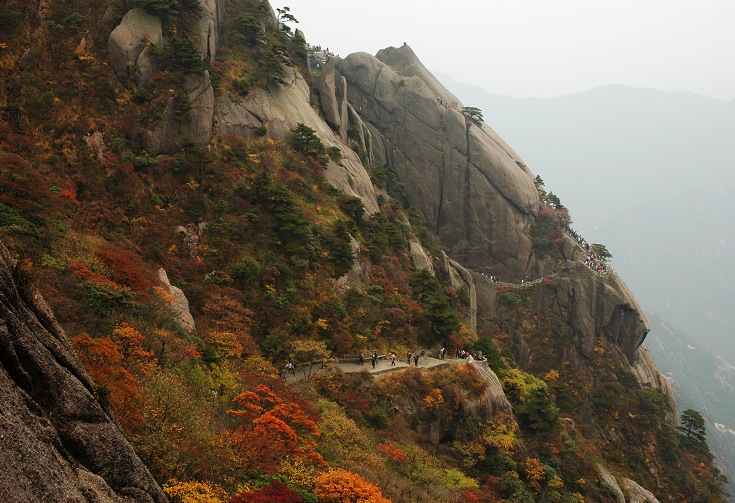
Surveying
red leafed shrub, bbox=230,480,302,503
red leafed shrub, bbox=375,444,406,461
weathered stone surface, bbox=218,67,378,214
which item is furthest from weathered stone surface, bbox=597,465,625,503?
red leafed shrub, bbox=230,480,302,503

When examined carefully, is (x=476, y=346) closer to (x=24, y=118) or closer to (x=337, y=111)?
(x=337, y=111)

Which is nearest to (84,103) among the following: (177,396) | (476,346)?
(177,396)

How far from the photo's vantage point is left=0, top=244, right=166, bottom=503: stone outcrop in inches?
234

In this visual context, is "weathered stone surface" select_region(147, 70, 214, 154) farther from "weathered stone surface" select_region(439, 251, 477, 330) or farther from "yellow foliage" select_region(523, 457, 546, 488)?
"yellow foliage" select_region(523, 457, 546, 488)

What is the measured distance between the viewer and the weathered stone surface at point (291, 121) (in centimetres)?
3866

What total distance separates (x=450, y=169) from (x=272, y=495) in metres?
55.3

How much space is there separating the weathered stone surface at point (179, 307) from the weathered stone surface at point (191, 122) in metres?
11.8

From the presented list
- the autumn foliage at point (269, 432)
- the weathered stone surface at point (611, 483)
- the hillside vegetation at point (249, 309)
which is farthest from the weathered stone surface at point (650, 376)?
the autumn foliage at point (269, 432)

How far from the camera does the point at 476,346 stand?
3922 centimetres

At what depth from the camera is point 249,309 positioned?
27922 millimetres

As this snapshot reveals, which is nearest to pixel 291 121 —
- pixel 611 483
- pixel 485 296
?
pixel 485 296

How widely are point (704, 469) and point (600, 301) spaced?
1927cm

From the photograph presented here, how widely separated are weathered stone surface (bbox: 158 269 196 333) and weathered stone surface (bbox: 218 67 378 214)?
1696 centimetres

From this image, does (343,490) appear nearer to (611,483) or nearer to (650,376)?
(611,483)
